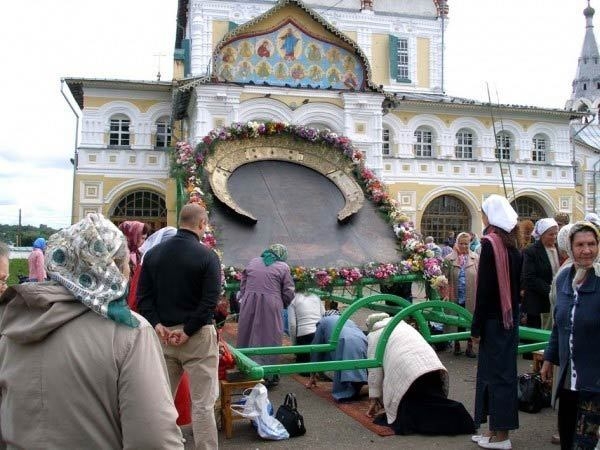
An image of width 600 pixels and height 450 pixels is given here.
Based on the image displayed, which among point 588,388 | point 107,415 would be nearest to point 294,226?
point 588,388

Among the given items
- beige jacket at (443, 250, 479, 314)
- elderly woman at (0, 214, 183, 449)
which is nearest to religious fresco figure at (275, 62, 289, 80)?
beige jacket at (443, 250, 479, 314)

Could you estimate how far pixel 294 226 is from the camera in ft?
25.0

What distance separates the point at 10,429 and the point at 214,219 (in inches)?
213

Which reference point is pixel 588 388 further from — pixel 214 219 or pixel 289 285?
pixel 214 219

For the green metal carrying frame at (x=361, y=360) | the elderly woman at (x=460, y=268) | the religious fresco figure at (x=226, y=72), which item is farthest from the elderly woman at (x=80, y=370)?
the religious fresco figure at (x=226, y=72)

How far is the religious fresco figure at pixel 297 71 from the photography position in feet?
58.2

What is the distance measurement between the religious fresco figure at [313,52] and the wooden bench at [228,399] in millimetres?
13236

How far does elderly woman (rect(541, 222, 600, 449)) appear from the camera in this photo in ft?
12.3

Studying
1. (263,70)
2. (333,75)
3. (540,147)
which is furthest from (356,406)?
(540,147)

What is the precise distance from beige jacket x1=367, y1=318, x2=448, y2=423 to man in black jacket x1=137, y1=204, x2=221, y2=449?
1660 mm

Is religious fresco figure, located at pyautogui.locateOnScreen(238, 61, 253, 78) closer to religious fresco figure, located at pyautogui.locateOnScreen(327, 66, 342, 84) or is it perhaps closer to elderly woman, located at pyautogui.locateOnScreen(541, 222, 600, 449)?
religious fresco figure, located at pyautogui.locateOnScreen(327, 66, 342, 84)

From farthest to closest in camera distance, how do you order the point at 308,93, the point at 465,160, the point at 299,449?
the point at 465,160 → the point at 308,93 → the point at 299,449

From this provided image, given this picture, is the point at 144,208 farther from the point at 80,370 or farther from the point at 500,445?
the point at 80,370

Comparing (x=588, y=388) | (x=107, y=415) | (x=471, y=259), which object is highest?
(x=471, y=259)
